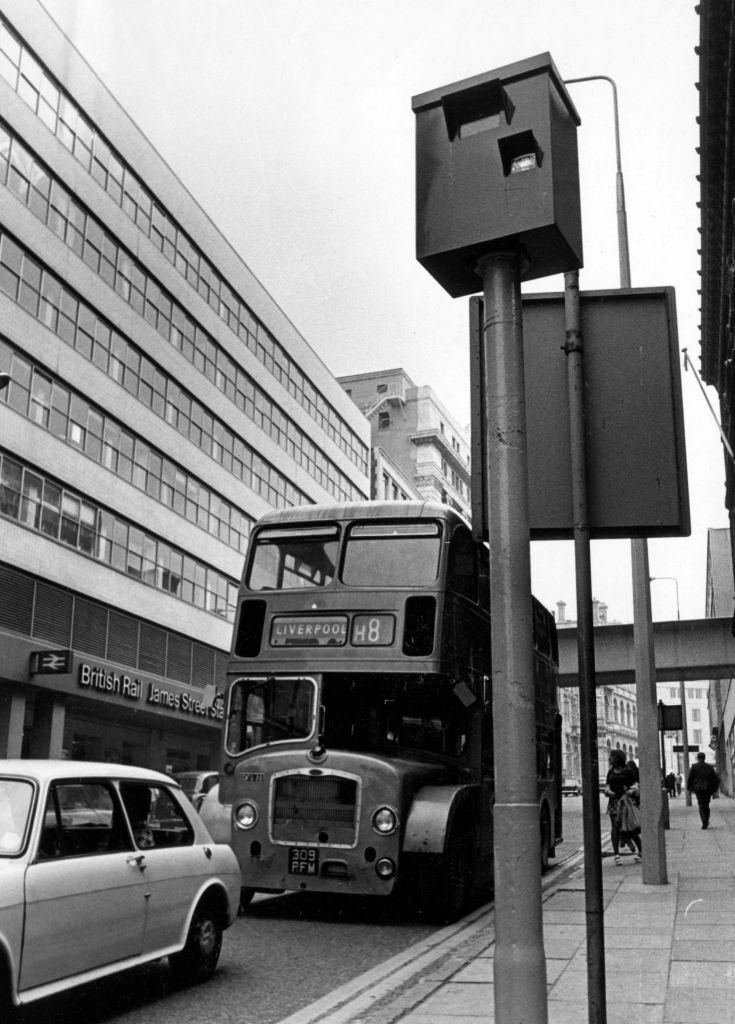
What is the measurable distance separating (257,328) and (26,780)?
139 feet

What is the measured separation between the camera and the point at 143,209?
37.6 meters

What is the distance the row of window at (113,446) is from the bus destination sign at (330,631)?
18.8 meters

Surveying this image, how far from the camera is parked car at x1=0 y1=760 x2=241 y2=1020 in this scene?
5.70 m

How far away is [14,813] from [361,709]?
5.77m

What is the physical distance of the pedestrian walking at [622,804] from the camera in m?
16.6

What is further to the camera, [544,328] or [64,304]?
[64,304]

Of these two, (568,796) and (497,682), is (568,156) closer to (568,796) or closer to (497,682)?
(497,682)

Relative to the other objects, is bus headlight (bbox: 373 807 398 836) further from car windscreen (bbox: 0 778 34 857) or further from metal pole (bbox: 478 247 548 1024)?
metal pole (bbox: 478 247 548 1024)

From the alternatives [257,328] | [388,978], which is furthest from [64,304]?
[388,978]

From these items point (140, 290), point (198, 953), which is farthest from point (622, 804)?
point (140, 290)

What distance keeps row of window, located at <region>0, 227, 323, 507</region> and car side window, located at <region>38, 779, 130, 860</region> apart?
2429cm

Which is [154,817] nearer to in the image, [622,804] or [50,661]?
[622,804]

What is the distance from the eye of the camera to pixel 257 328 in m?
47.5

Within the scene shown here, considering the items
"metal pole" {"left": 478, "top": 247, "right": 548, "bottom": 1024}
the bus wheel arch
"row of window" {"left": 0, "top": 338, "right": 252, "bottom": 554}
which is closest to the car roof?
"metal pole" {"left": 478, "top": 247, "right": 548, "bottom": 1024}
